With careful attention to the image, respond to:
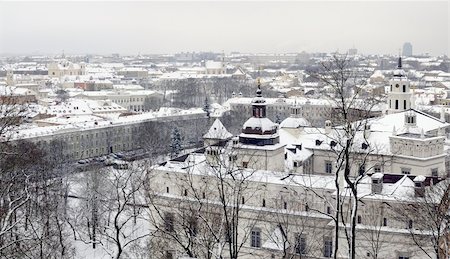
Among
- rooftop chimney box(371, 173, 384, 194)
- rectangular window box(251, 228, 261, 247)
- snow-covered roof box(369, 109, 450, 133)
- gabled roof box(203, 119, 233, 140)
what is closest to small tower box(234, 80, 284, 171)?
gabled roof box(203, 119, 233, 140)

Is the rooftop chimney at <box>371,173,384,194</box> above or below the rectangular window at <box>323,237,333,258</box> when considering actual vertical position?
above

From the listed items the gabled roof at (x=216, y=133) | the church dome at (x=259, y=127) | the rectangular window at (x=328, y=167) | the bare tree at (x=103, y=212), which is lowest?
the bare tree at (x=103, y=212)

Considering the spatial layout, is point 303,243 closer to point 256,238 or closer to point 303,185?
point 256,238

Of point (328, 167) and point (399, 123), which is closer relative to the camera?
point (328, 167)

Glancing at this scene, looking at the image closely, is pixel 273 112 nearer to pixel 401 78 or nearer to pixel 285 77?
pixel 401 78

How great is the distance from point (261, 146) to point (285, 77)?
106m

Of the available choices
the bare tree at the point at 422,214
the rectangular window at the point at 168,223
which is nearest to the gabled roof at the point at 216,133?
the rectangular window at the point at 168,223

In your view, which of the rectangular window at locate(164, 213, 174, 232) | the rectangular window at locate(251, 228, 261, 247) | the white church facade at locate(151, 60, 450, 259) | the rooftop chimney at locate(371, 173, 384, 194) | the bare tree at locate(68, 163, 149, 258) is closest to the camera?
the rectangular window at locate(164, 213, 174, 232)

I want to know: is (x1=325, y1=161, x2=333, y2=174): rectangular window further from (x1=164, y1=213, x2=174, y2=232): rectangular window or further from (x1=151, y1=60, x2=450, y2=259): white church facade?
(x1=164, y1=213, x2=174, y2=232): rectangular window

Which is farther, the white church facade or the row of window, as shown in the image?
the row of window

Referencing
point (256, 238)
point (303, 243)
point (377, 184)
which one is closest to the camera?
point (377, 184)

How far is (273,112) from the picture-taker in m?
87.7

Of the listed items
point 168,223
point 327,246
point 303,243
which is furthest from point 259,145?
point 168,223

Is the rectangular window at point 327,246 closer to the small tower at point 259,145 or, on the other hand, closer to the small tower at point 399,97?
the small tower at point 259,145
